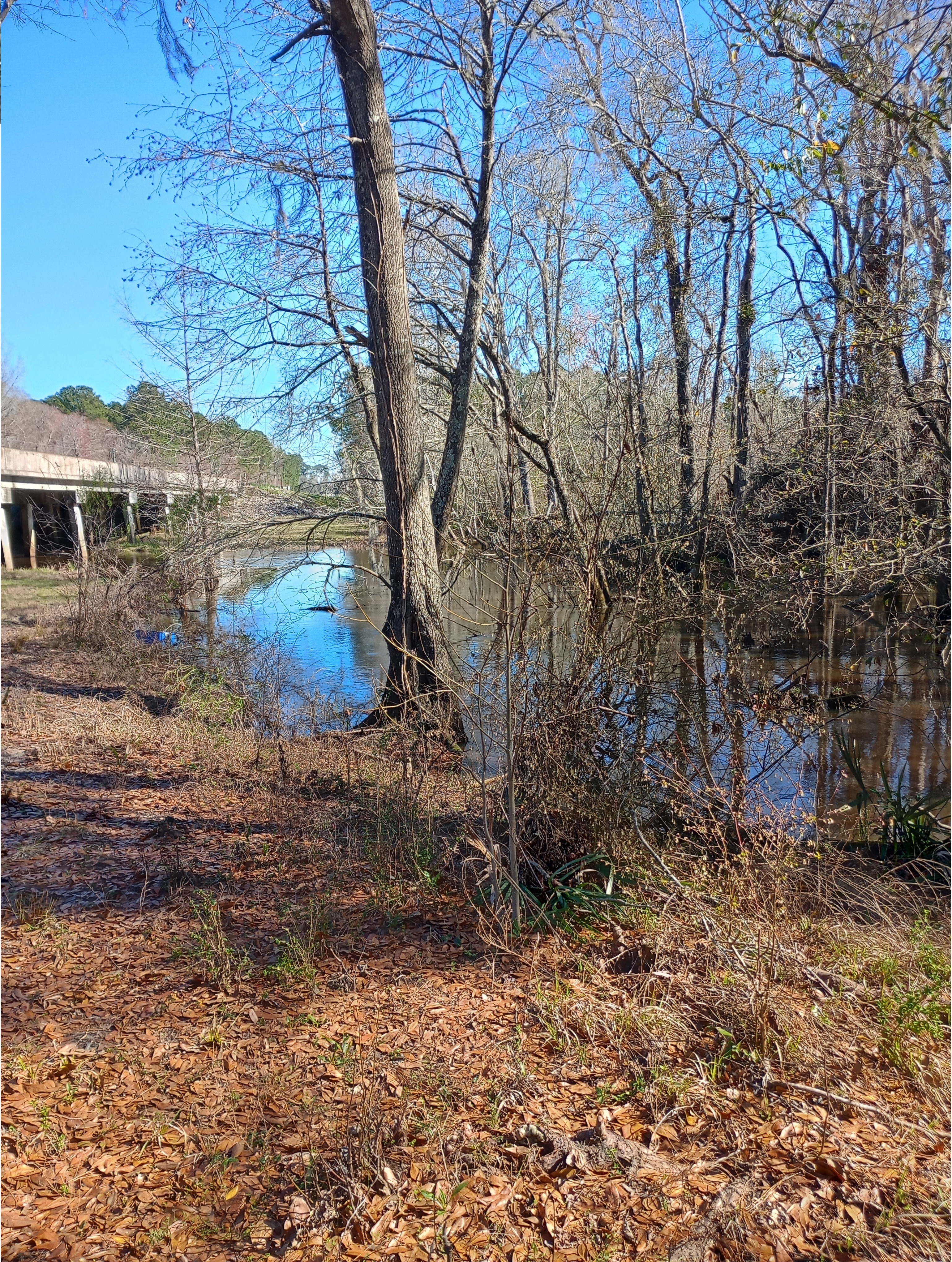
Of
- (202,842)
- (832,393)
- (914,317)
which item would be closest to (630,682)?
(202,842)

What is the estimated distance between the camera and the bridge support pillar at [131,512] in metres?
22.8

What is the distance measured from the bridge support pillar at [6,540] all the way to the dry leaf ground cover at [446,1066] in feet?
84.9

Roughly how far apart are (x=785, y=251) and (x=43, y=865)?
38.5 ft

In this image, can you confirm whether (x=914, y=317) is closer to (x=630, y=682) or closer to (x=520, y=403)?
(x=630, y=682)

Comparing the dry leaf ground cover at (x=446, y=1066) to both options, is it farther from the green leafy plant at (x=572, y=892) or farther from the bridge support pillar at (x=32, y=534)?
the bridge support pillar at (x=32, y=534)

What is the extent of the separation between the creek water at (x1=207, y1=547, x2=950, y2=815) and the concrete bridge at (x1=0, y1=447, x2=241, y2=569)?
3.76 meters

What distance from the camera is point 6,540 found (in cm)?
2803

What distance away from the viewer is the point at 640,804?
4816 millimetres

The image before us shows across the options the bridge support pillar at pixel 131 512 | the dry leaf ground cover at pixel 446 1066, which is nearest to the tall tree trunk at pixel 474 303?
the dry leaf ground cover at pixel 446 1066

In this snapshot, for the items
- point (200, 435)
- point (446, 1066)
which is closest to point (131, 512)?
point (200, 435)

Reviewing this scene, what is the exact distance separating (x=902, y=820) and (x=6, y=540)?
29.8 m

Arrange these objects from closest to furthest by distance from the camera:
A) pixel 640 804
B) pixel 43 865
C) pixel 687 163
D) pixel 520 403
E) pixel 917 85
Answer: pixel 640 804 → pixel 43 865 → pixel 917 85 → pixel 687 163 → pixel 520 403

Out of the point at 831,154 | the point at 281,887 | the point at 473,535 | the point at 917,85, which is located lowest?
the point at 281,887

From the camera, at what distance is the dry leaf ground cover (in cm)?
243
